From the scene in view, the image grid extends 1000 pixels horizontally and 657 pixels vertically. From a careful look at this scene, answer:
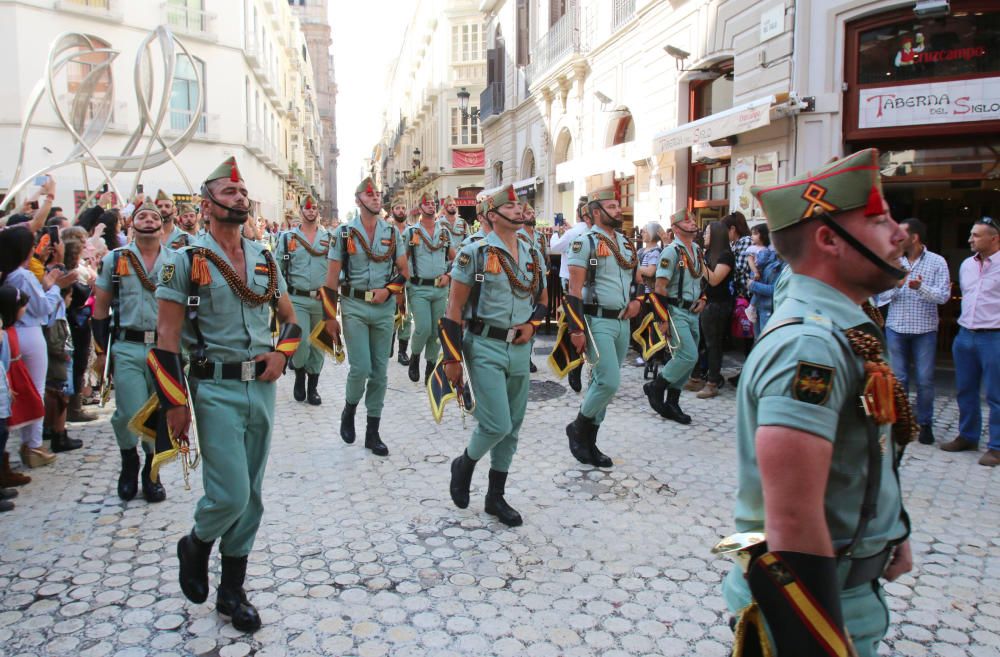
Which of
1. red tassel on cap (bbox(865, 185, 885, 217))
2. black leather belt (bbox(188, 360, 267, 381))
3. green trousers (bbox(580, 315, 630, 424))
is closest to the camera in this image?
red tassel on cap (bbox(865, 185, 885, 217))

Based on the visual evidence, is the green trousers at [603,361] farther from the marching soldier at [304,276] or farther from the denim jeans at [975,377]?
the marching soldier at [304,276]

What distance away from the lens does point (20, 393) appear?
573 cm

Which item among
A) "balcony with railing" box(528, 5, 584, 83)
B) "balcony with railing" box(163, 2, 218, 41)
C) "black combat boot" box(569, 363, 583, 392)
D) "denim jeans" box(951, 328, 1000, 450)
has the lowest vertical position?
"black combat boot" box(569, 363, 583, 392)

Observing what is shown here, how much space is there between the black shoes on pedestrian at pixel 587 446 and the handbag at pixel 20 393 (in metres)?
4.12

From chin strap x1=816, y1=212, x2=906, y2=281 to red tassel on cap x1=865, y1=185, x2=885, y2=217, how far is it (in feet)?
0.22

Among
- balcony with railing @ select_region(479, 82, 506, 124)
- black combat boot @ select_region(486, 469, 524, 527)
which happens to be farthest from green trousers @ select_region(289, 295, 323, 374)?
balcony with railing @ select_region(479, 82, 506, 124)

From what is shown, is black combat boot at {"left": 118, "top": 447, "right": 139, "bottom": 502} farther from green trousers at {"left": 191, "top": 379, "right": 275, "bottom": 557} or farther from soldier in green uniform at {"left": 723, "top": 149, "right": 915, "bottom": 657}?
soldier in green uniform at {"left": 723, "top": 149, "right": 915, "bottom": 657}

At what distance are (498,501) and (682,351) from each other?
3.06 m

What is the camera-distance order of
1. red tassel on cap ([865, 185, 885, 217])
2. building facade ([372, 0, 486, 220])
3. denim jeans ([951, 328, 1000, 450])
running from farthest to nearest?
building facade ([372, 0, 486, 220]), denim jeans ([951, 328, 1000, 450]), red tassel on cap ([865, 185, 885, 217])

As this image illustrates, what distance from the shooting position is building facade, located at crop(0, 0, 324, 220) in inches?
982

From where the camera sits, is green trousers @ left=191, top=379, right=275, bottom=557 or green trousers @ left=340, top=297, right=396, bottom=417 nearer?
green trousers @ left=191, top=379, right=275, bottom=557

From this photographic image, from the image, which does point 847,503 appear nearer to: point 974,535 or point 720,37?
point 974,535

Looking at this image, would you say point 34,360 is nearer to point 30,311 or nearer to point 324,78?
point 30,311

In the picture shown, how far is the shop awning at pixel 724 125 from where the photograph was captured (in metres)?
10.5
